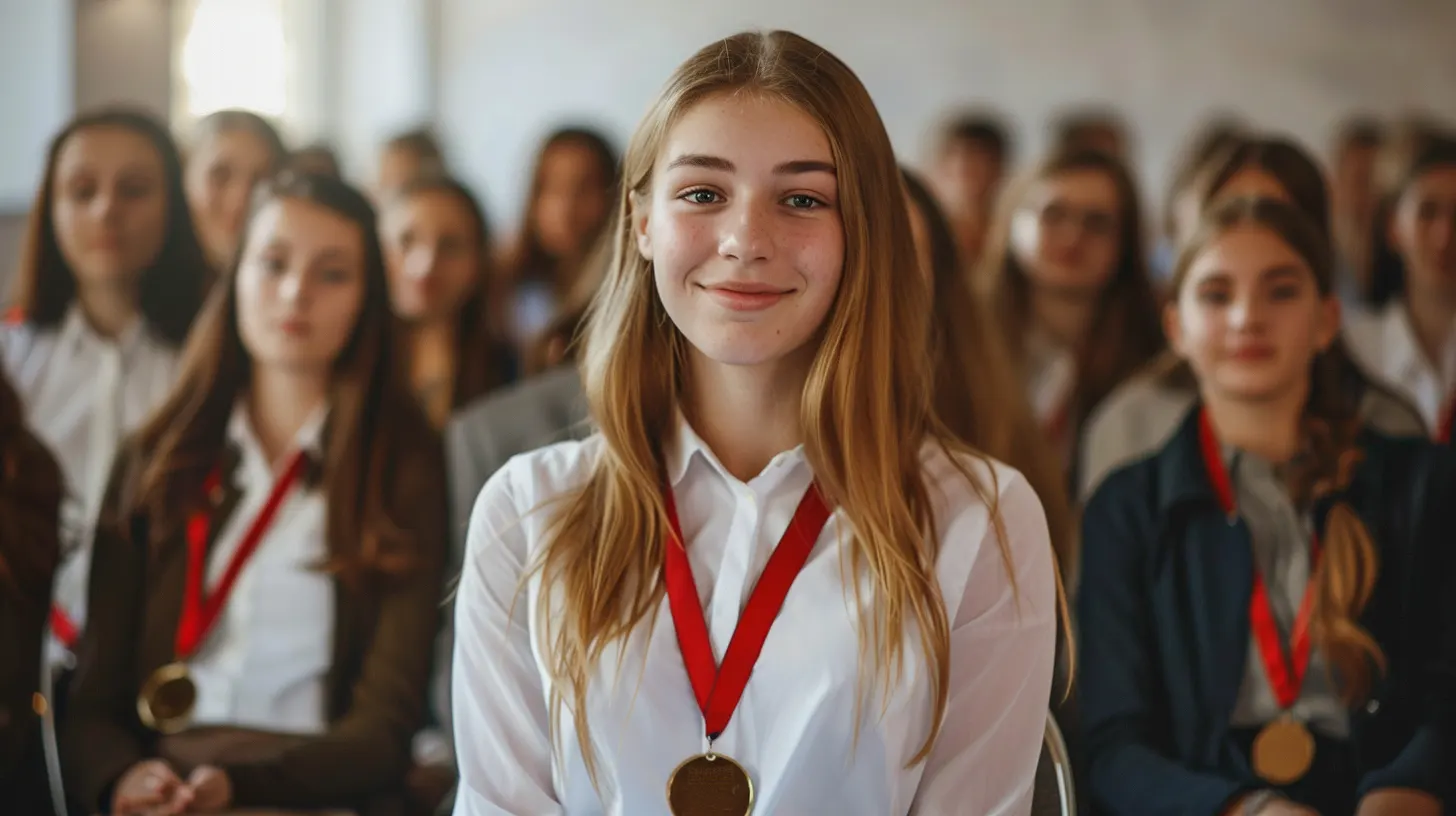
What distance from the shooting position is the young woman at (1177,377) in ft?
10.5

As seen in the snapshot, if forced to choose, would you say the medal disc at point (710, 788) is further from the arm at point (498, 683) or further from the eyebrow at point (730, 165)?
the eyebrow at point (730, 165)

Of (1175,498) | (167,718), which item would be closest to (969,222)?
(1175,498)

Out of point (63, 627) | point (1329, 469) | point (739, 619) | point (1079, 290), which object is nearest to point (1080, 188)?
point (1079, 290)

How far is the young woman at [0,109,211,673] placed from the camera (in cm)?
317

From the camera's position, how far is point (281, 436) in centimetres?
290

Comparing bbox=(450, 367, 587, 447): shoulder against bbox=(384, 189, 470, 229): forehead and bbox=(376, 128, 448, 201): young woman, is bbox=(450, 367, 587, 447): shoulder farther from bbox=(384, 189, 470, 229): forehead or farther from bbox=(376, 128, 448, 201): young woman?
bbox=(376, 128, 448, 201): young woman

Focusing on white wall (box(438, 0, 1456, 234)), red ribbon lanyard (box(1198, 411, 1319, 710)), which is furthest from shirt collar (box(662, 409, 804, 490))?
white wall (box(438, 0, 1456, 234))

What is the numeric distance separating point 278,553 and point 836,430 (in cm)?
141

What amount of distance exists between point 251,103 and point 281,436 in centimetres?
471

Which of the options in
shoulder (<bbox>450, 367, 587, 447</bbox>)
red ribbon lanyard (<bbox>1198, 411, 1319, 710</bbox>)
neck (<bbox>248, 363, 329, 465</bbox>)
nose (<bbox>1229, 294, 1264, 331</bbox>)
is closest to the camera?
red ribbon lanyard (<bbox>1198, 411, 1319, 710</bbox>)

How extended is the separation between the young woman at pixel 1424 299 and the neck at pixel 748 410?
83.0 inches

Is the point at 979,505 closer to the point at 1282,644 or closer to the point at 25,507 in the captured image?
the point at 1282,644

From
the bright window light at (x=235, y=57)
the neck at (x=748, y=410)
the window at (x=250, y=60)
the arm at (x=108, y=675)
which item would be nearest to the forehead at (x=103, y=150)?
the arm at (x=108, y=675)

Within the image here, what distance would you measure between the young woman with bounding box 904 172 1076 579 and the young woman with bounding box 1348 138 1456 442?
1.04m
